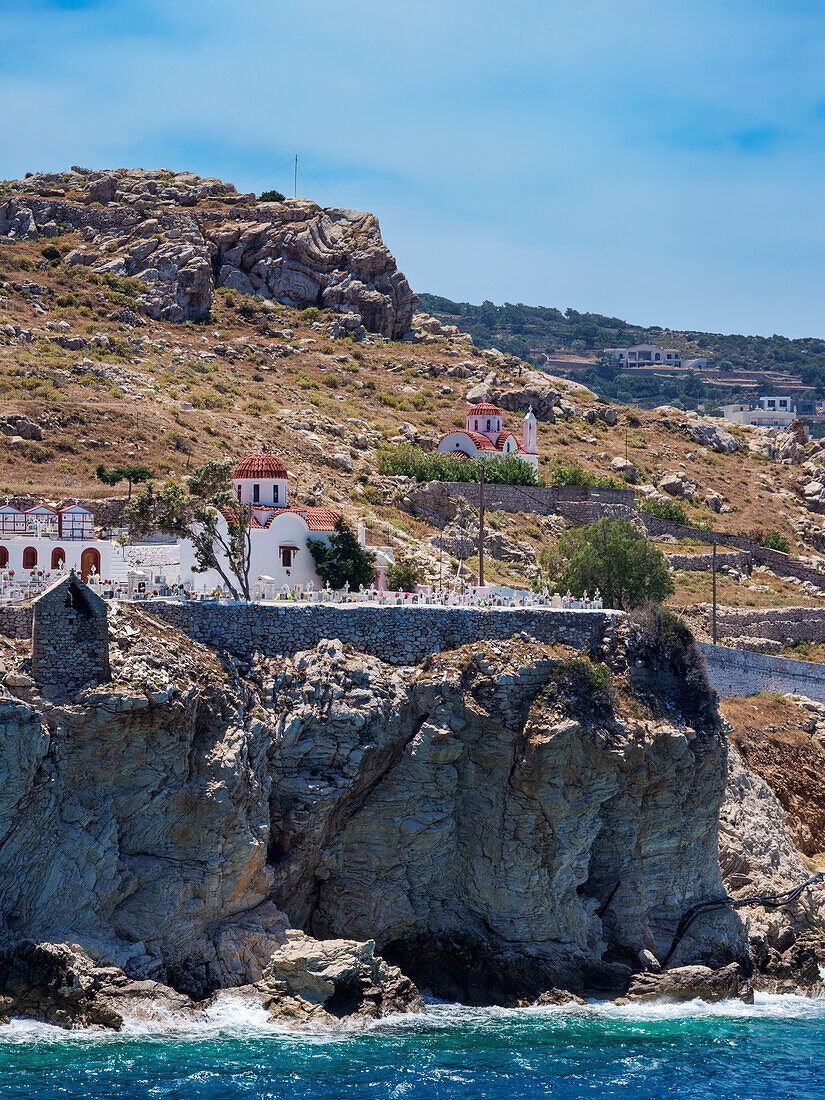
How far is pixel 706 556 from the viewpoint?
84.2 meters

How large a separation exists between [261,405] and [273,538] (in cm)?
3679

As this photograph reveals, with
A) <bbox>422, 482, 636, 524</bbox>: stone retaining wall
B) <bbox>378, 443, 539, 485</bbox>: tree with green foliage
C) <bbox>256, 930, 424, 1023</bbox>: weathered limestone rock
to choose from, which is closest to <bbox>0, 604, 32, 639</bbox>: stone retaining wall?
<bbox>256, 930, 424, 1023</bbox>: weathered limestone rock

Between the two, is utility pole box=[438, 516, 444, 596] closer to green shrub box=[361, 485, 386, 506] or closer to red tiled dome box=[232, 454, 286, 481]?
green shrub box=[361, 485, 386, 506]

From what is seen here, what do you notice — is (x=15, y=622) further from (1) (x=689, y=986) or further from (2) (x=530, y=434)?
(2) (x=530, y=434)

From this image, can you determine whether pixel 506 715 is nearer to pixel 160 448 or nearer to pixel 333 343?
pixel 160 448

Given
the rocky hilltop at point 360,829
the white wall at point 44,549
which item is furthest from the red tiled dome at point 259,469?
the rocky hilltop at point 360,829

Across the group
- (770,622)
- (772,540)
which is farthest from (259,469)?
(772,540)

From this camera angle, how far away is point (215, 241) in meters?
112

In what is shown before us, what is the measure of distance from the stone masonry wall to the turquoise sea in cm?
1137

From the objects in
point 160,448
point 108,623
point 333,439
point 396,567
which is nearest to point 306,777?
point 108,623

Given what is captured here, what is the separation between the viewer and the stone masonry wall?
1708 inches

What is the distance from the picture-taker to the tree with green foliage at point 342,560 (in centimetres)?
5347

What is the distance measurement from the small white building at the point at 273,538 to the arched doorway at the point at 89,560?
3.19 meters

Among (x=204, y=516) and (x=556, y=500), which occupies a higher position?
(x=556, y=500)
